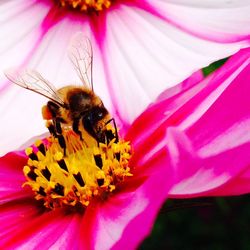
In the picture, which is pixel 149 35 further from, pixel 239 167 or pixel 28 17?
pixel 239 167

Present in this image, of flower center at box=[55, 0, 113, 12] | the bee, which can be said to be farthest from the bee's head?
flower center at box=[55, 0, 113, 12]

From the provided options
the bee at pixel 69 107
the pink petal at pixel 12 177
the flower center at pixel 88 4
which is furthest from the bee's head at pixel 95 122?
the flower center at pixel 88 4

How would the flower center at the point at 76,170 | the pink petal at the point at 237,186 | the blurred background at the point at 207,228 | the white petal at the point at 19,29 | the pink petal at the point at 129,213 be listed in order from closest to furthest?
the pink petal at the point at 129,213 < the pink petal at the point at 237,186 < the flower center at the point at 76,170 < the white petal at the point at 19,29 < the blurred background at the point at 207,228

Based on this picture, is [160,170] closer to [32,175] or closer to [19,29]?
[32,175]

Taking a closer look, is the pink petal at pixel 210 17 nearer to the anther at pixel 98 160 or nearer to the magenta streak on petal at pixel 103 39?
the magenta streak on petal at pixel 103 39

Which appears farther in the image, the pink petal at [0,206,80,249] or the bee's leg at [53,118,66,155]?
the bee's leg at [53,118,66,155]

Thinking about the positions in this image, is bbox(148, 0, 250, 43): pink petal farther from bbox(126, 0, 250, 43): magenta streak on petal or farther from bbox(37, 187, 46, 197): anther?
bbox(37, 187, 46, 197): anther

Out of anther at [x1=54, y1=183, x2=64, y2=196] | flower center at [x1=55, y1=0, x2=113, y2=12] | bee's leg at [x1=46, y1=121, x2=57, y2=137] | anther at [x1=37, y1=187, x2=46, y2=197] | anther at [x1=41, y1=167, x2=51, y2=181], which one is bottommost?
anther at [x1=54, y1=183, x2=64, y2=196]
